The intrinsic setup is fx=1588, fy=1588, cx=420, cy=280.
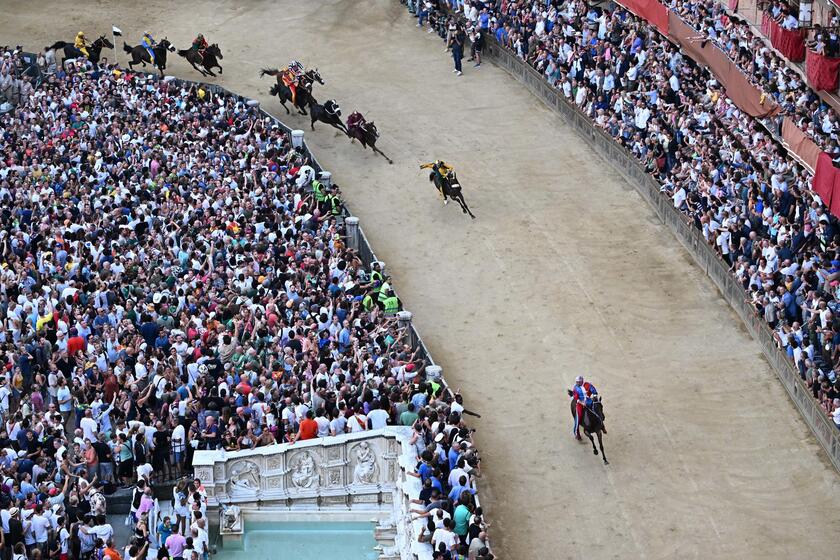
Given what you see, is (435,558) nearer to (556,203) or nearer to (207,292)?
(207,292)

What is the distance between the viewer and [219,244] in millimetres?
36156

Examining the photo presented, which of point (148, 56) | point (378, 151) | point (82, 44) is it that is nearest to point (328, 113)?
point (378, 151)

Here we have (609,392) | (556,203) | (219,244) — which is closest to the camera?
(609,392)

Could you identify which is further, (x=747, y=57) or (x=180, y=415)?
(x=747, y=57)

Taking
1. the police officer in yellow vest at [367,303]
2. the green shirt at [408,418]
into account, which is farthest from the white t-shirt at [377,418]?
the police officer in yellow vest at [367,303]

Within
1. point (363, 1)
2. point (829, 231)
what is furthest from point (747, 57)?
point (363, 1)

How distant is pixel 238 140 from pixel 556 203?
28.7ft

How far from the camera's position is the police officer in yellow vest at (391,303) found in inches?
1305

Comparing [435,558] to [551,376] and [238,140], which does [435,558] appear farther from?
[238,140]

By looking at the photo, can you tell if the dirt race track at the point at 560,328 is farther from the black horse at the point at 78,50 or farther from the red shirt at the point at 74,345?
the red shirt at the point at 74,345

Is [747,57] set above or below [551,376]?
above

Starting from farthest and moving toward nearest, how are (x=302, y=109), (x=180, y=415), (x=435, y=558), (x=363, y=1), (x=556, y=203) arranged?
(x=363, y=1) → (x=302, y=109) → (x=556, y=203) → (x=180, y=415) → (x=435, y=558)

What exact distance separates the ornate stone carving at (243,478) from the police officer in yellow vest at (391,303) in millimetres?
5669

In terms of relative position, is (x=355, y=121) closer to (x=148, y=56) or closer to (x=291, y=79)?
(x=291, y=79)
